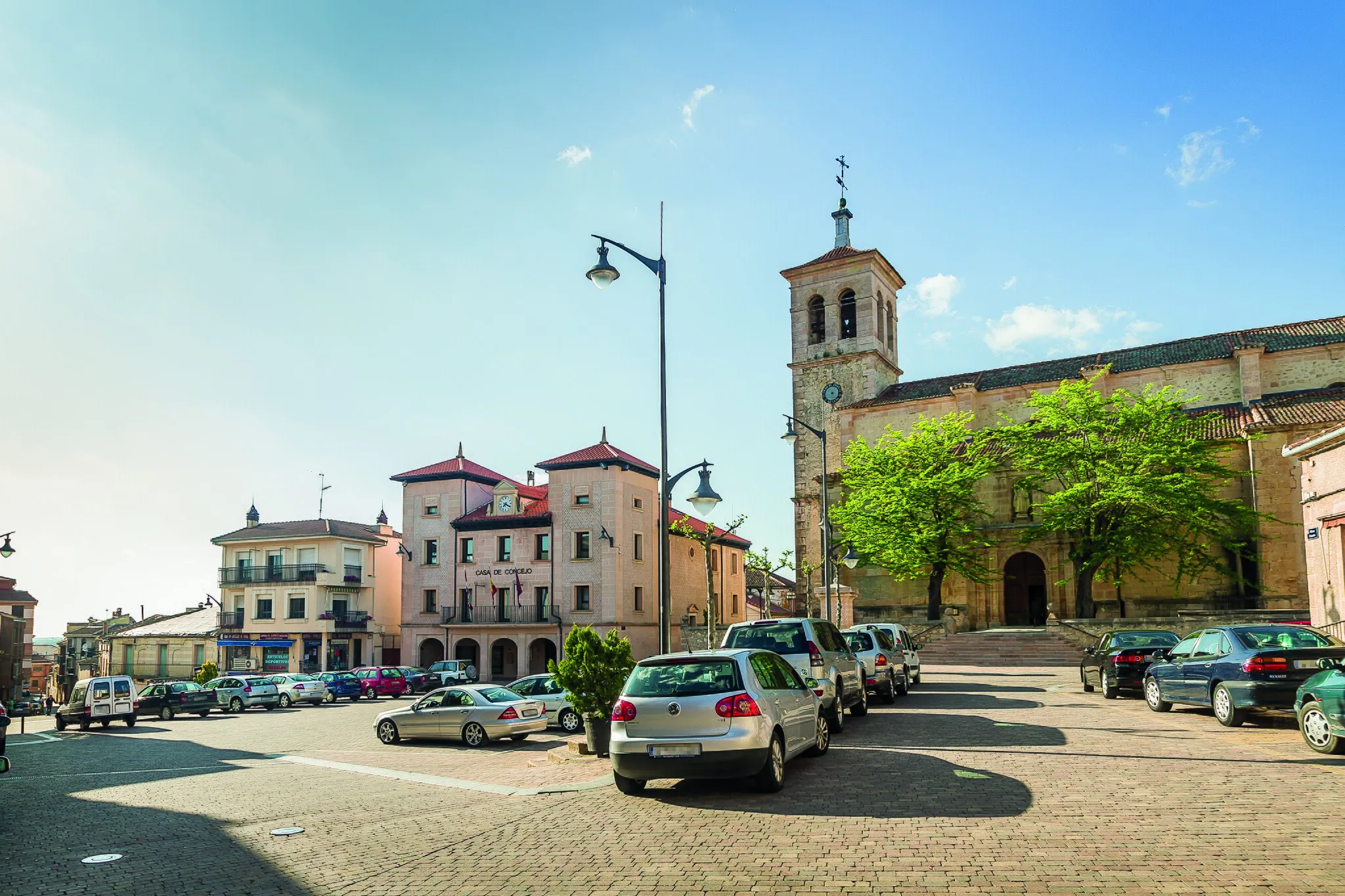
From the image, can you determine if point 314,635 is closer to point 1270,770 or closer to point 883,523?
point 883,523

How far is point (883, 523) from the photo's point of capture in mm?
45531

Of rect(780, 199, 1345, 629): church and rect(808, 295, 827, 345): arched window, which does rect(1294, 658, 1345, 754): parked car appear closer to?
rect(780, 199, 1345, 629): church

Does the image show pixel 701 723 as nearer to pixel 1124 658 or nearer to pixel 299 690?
pixel 1124 658

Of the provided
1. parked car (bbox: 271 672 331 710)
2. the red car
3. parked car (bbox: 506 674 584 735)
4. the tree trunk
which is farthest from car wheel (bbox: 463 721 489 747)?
the tree trunk

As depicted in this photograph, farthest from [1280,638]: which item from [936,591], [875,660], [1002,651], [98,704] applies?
[936,591]

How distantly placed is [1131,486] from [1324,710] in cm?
3096

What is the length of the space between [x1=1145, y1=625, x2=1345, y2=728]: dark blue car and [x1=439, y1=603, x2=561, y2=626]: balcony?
116 feet

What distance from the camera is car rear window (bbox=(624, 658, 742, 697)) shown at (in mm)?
9883

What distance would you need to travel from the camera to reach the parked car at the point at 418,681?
41.3m

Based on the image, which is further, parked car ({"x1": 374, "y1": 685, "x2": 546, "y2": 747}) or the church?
the church

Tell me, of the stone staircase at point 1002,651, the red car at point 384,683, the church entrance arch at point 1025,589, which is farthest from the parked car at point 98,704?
the church entrance arch at point 1025,589

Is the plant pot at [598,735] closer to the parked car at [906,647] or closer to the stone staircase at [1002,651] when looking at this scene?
the parked car at [906,647]

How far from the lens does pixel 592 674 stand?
14156 millimetres

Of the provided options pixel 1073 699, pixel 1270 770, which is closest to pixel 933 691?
pixel 1073 699
